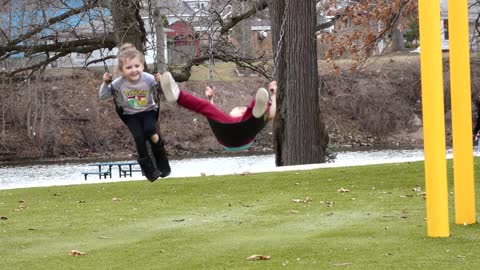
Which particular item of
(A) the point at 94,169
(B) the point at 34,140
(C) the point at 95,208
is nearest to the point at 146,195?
(C) the point at 95,208

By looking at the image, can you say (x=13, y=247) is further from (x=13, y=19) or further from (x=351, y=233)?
(x=13, y=19)

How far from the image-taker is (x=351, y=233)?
11602 mm

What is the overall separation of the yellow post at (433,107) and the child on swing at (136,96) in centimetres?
277

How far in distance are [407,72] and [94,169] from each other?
2019cm

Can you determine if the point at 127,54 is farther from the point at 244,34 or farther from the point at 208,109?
the point at 244,34

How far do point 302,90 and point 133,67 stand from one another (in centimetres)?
1157

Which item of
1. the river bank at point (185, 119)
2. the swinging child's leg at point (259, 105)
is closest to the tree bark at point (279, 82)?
the swinging child's leg at point (259, 105)

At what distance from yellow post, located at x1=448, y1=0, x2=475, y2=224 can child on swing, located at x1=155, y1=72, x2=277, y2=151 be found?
327cm

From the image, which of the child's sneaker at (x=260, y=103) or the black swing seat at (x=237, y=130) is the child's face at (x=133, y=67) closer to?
the black swing seat at (x=237, y=130)

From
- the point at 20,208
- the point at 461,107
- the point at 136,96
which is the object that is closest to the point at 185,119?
the point at 20,208

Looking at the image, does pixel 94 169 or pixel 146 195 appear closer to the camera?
pixel 146 195

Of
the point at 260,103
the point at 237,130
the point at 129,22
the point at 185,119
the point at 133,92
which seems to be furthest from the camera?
the point at 185,119

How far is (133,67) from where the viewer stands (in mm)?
9430

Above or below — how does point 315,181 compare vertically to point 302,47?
below
